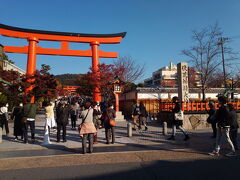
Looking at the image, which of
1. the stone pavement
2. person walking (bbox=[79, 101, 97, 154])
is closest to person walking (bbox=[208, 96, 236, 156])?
the stone pavement

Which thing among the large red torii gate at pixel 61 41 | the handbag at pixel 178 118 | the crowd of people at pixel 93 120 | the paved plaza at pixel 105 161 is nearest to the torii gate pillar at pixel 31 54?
the large red torii gate at pixel 61 41

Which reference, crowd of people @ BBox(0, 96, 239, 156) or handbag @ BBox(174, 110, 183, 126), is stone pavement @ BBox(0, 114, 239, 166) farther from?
handbag @ BBox(174, 110, 183, 126)

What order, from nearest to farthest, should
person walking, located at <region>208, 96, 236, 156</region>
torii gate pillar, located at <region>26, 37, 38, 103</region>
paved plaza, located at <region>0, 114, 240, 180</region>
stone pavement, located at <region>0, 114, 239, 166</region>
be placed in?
paved plaza, located at <region>0, 114, 240, 180</region>
person walking, located at <region>208, 96, 236, 156</region>
stone pavement, located at <region>0, 114, 239, 166</region>
torii gate pillar, located at <region>26, 37, 38, 103</region>

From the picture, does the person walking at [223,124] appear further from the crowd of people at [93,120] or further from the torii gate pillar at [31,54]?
the torii gate pillar at [31,54]

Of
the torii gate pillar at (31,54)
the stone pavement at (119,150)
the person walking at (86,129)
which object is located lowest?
the stone pavement at (119,150)

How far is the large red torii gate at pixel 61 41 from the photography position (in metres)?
20.6

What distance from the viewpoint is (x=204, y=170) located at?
4.14m

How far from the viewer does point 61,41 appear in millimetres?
22156

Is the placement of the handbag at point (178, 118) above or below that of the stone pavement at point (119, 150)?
above

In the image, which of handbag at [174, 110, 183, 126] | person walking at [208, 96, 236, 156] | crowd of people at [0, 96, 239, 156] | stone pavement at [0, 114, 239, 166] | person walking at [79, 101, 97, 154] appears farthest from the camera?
handbag at [174, 110, 183, 126]

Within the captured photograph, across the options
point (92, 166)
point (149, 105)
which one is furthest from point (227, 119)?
point (149, 105)

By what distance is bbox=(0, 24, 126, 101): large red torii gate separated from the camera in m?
20.6

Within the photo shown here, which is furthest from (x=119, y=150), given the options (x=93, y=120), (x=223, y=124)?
(x=223, y=124)

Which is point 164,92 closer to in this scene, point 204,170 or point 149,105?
point 149,105
